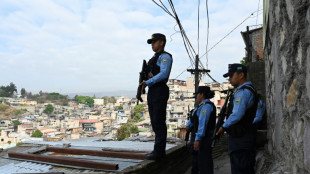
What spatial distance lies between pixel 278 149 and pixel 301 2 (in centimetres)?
157

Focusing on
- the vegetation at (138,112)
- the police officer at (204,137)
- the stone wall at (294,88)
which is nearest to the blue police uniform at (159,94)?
the police officer at (204,137)

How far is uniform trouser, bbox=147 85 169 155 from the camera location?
130 inches

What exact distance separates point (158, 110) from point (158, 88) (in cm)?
28

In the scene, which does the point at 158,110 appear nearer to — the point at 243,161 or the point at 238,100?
the point at 238,100

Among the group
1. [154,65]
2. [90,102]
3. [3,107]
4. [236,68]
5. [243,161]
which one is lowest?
[3,107]

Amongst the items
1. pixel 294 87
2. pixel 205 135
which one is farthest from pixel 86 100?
pixel 294 87

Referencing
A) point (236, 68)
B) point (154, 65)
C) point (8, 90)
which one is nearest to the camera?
point (236, 68)

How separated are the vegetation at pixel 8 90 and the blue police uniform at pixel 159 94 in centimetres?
16103

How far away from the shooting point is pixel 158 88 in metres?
3.32

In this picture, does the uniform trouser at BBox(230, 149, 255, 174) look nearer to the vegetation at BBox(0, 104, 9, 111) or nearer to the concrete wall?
the concrete wall

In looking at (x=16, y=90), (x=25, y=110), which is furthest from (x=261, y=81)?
(x=16, y=90)

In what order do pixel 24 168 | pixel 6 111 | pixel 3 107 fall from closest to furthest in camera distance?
1. pixel 24 168
2. pixel 3 107
3. pixel 6 111

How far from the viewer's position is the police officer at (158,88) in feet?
10.8

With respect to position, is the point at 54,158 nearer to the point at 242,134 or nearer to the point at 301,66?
the point at 242,134
